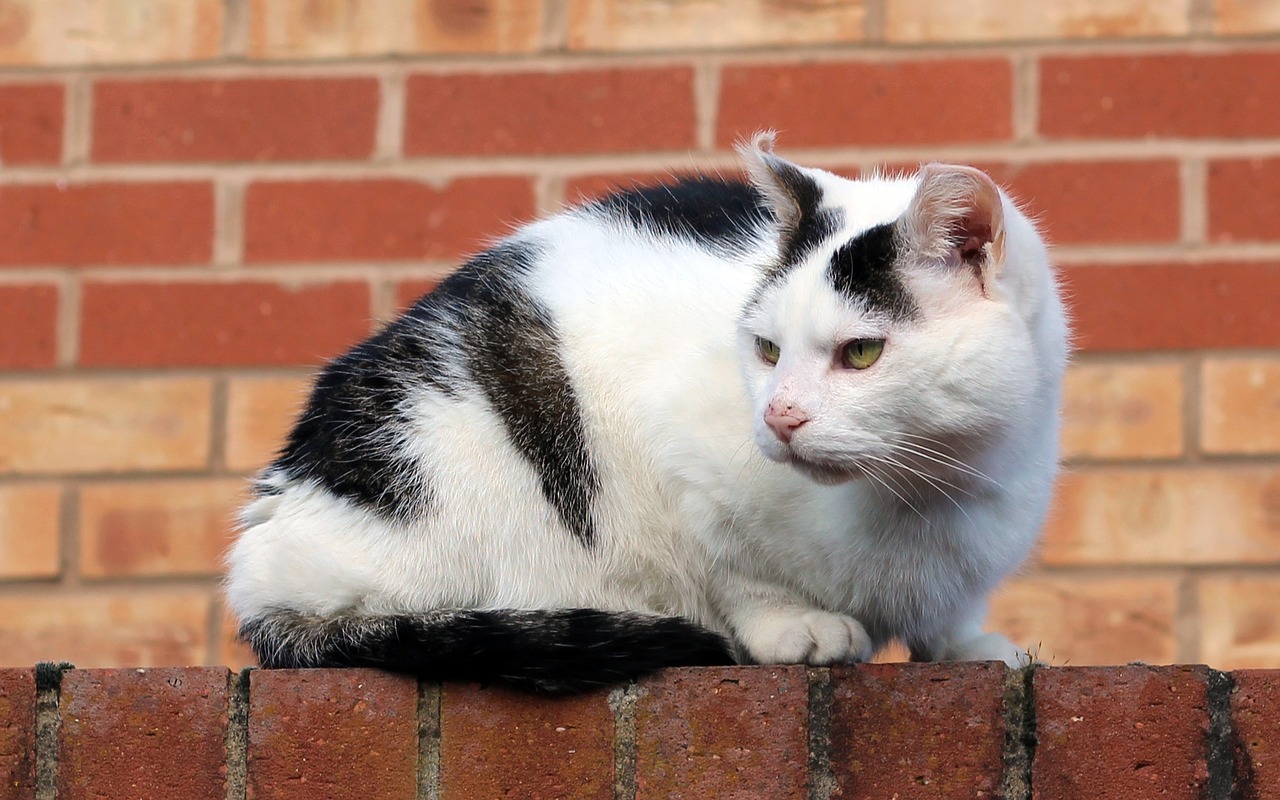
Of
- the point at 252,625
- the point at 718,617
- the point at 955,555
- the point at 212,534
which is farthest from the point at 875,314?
the point at 212,534

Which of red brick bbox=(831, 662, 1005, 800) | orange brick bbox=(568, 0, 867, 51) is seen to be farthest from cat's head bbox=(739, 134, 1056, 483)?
orange brick bbox=(568, 0, 867, 51)

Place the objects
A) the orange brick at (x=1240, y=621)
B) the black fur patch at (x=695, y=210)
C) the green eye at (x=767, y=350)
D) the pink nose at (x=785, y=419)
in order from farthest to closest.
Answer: the orange brick at (x=1240, y=621)
the black fur patch at (x=695, y=210)
the green eye at (x=767, y=350)
the pink nose at (x=785, y=419)

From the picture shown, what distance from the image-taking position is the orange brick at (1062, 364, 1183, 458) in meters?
2.67

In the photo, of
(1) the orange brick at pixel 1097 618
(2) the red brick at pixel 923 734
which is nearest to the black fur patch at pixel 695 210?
(2) the red brick at pixel 923 734

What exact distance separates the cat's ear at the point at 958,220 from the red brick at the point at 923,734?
409 millimetres

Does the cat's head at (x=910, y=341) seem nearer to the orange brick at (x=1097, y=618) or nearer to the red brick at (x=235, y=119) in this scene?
the orange brick at (x=1097, y=618)

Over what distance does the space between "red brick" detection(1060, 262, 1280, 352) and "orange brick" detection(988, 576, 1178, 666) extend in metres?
0.39

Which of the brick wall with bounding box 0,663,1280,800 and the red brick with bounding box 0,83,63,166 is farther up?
the red brick with bounding box 0,83,63,166

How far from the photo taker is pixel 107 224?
279cm

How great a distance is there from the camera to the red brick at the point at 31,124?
282cm

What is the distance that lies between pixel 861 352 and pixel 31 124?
178 cm

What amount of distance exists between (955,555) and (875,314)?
1.07 ft

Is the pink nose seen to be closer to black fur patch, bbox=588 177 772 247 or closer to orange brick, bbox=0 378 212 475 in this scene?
black fur patch, bbox=588 177 772 247

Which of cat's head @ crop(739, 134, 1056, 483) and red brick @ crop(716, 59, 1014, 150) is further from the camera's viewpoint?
red brick @ crop(716, 59, 1014, 150)
